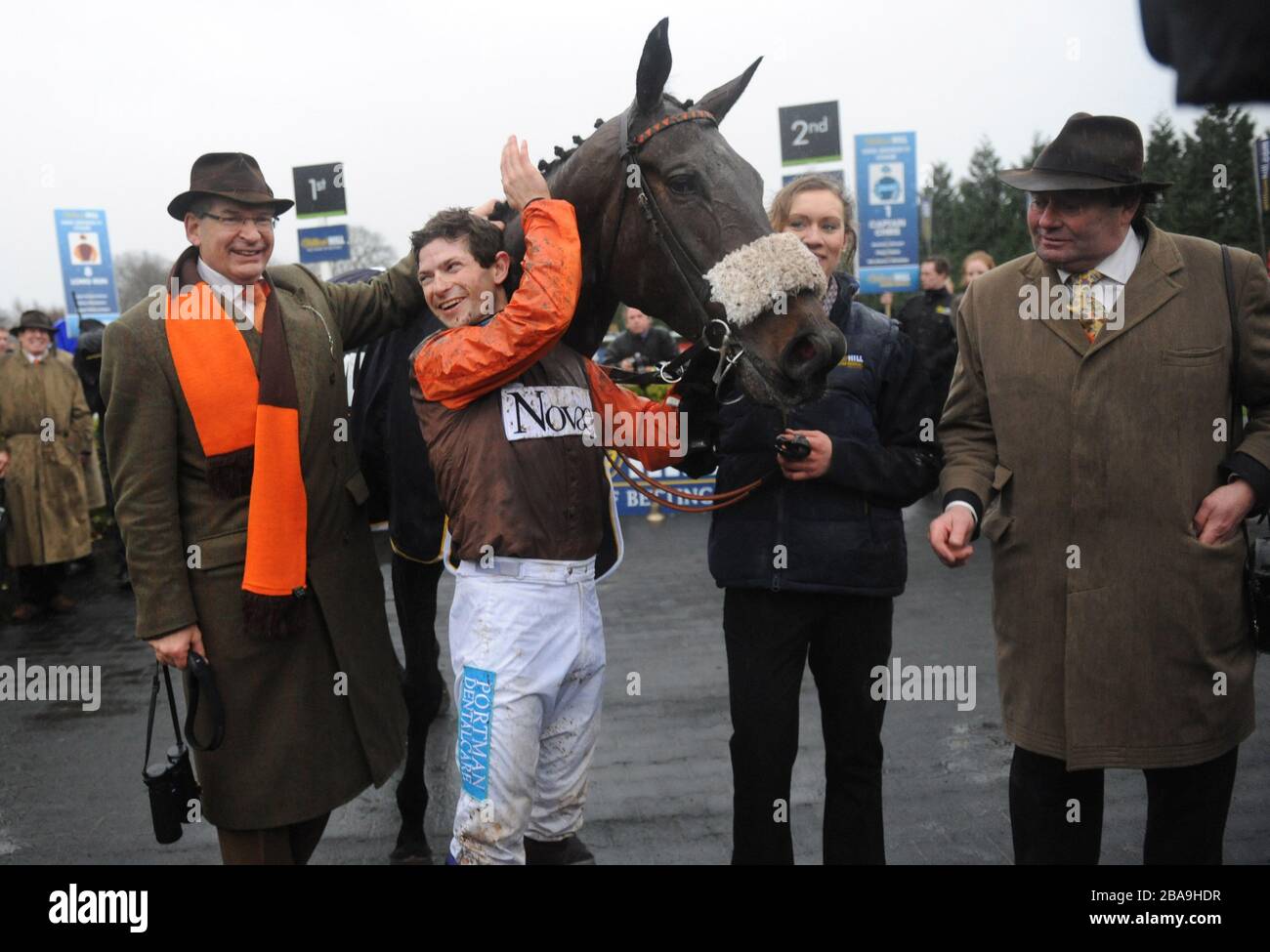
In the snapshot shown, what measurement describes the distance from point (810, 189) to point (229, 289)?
5.42 ft

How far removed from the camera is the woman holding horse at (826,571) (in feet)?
9.43

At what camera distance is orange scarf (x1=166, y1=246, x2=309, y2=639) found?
2.76 m

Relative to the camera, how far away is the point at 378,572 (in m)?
3.19

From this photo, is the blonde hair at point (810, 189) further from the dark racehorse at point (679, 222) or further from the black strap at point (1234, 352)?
the black strap at point (1234, 352)

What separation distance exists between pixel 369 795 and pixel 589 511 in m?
2.51

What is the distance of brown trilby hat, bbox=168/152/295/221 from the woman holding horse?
1422mm

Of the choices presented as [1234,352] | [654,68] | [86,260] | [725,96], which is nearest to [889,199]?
[86,260]

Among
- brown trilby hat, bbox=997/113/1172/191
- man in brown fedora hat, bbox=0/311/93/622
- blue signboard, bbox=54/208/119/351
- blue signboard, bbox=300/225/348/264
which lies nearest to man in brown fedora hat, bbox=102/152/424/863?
brown trilby hat, bbox=997/113/1172/191

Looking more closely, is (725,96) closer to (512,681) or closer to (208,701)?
(512,681)

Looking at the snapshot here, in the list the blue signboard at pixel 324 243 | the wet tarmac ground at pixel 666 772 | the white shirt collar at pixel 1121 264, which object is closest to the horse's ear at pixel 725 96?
the white shirt collar at pixel 1121 264

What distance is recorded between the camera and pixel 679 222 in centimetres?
262

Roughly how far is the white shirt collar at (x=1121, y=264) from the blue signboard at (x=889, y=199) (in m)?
15.4

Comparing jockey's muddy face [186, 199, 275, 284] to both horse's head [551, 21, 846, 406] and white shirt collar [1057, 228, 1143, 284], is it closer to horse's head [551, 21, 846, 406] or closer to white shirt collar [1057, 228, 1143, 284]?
horse's head [551, 21, 846, 406]
